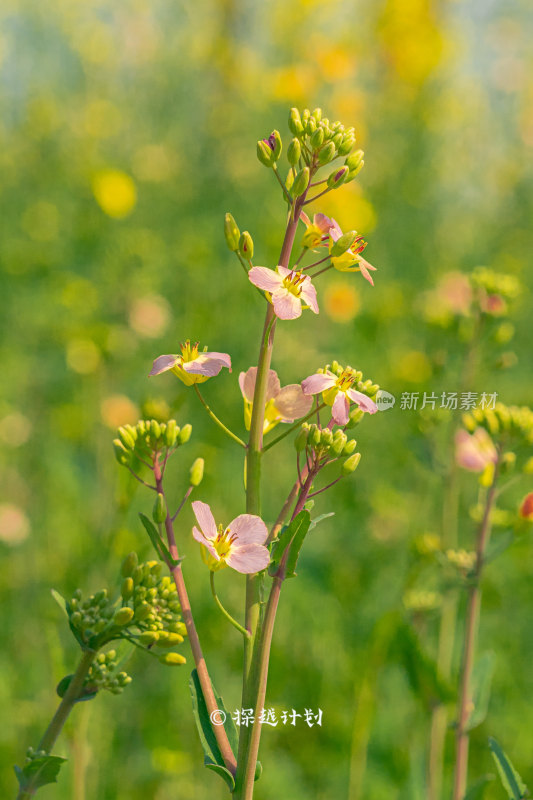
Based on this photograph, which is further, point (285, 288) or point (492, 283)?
point (492, 283)

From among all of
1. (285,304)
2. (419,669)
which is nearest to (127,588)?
(285,304)

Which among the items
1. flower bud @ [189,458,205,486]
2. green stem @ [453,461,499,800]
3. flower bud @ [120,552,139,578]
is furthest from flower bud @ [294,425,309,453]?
green stem @ [453,461,499,800]

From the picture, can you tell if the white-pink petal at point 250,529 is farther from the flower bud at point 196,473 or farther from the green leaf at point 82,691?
the green leaf at point 82,691

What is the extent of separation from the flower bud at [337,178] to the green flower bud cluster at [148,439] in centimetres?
31

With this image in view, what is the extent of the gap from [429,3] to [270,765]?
292 inches

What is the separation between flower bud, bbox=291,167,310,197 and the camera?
0.79 metres

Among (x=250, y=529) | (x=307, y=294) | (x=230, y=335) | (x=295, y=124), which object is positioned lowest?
(x=250, y=529)

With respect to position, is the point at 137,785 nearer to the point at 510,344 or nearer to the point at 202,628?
the point at 202,628

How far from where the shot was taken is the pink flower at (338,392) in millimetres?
754

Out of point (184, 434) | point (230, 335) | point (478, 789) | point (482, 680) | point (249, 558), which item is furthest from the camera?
point (230, 335)

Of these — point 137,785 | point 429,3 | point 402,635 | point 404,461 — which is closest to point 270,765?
point 137,785

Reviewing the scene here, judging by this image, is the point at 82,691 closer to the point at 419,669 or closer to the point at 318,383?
the point at 318,383

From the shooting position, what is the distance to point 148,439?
84cm

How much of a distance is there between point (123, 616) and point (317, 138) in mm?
563
